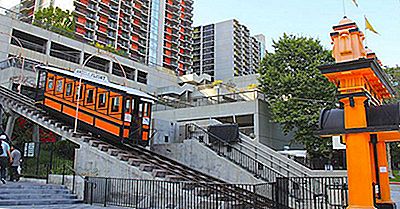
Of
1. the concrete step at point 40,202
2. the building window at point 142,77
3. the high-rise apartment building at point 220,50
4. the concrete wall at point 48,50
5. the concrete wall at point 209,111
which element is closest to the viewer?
the concrete step at point 40,202

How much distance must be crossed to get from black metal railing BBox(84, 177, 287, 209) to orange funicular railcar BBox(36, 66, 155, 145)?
3.87 meters

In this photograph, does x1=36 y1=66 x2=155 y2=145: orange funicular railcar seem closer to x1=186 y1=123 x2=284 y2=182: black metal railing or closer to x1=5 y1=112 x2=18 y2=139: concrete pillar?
x1=186 y1=123 x2=284 y2=182: black metal railing

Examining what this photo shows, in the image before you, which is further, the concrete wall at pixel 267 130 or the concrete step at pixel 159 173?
the concrete wall at pixel 267 130

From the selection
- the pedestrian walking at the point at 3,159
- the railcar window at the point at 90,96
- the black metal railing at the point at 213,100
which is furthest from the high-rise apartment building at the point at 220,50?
the pedestrian walking at the point at 3,159

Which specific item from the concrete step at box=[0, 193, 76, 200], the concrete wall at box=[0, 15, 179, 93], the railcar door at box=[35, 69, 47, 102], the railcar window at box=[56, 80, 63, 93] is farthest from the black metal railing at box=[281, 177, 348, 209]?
the concrete wall at box=[0, 15, 179, 93]

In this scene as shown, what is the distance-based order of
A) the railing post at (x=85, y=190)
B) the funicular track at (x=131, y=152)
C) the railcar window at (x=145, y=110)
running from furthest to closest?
the railcar window at (x=145, y=110) < the railing post at (x=85, y=190) < the funicular track at (x=131, y=152)

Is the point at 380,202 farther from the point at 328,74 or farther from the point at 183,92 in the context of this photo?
the point at 183,92

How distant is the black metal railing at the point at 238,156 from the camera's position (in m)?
16.4

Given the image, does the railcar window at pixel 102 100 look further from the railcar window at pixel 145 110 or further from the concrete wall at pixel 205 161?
the concrete wall at pixel 205 161

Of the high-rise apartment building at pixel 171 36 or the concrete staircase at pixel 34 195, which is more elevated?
the high-rise apartment building at pixel 171 36

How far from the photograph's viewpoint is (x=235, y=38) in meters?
98.4

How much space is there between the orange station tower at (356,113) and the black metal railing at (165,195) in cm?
312

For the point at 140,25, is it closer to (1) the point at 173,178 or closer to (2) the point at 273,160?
(2) the point at 273,160

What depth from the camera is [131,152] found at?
1783cm
